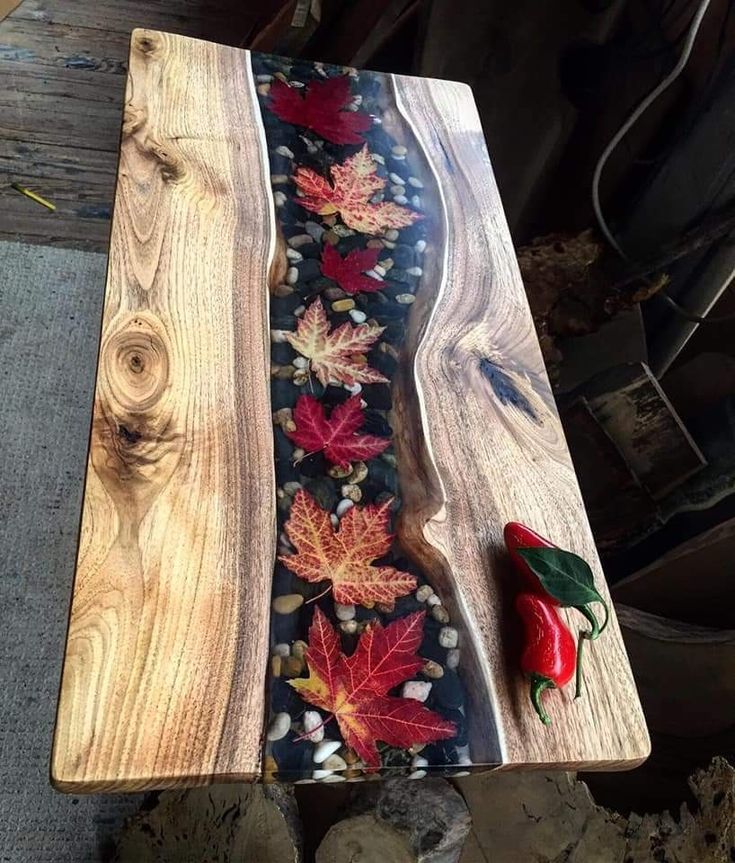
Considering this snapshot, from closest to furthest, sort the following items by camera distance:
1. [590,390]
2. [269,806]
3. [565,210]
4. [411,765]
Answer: [411,765] → [269,806] → [590,390] → [565,210]

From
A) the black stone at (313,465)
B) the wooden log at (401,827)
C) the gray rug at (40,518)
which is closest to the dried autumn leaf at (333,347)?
the black stone at (313,465)

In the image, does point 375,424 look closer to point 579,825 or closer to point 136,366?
point 136,366

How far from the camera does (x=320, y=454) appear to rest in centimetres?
92

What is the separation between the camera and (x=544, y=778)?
3.68 feet

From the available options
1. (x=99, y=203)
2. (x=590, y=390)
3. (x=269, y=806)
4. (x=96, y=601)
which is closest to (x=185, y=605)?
(x=96, y=601)

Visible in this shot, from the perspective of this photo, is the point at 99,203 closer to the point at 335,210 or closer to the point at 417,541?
the point at 335,210

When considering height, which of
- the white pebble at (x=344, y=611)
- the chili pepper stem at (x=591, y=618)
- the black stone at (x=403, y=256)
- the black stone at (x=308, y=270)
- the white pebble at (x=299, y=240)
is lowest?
the white pebble at (x=344, y=611)

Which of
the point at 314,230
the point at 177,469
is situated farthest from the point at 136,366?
the point at 314,230

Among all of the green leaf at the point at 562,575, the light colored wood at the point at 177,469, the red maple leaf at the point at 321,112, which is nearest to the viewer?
the light colored wood at the point at 177,469

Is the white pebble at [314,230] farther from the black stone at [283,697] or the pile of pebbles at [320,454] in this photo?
the black stone at [283,697]

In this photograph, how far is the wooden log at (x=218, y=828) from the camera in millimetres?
1021

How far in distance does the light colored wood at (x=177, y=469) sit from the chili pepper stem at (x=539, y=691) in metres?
0.25

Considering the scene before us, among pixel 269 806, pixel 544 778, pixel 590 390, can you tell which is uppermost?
pixel 590 390

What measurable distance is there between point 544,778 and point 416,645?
0.45 meters
